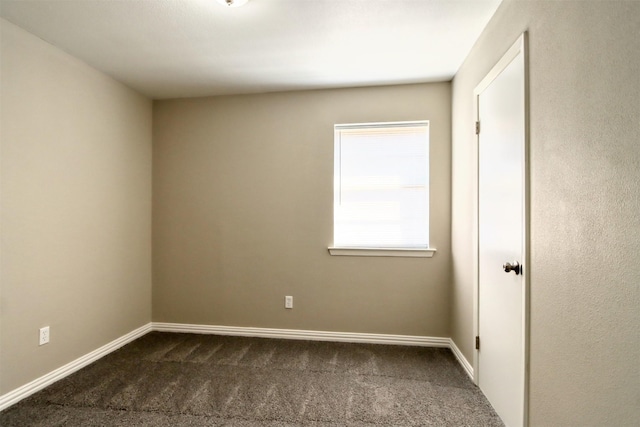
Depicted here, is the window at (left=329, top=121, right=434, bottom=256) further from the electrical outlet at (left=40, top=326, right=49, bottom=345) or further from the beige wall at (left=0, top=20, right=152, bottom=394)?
the electrical outlet at (left=40, top=326, right=49, bottom=345)

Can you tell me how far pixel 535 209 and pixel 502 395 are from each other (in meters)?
1.17

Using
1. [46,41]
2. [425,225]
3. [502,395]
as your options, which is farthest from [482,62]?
[46,41]

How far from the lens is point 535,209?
1562 mm

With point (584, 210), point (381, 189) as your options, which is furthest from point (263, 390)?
point (584, 210)

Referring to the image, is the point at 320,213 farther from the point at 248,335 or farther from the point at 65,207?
the point at 65,207

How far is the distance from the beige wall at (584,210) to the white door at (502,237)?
0.13 m

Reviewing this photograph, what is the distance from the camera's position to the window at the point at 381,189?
3148mm

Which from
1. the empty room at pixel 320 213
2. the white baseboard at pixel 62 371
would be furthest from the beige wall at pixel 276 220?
the white baseboard at pixel 62 371

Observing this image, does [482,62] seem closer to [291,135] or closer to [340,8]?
[340,8]

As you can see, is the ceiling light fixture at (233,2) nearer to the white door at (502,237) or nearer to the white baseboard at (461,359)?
the white door at (502,237)

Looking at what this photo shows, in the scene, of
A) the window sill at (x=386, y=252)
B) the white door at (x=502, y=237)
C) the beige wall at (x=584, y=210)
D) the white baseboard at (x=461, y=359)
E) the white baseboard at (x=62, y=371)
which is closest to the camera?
the beige wall at (x=584, y=210)

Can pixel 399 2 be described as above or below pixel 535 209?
above

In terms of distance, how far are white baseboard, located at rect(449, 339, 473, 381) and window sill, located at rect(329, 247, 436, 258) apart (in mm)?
818

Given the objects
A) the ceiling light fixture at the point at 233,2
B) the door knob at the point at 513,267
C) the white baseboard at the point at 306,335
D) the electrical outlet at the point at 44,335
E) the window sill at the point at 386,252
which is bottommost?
the white baseboard at the point at 306,335
